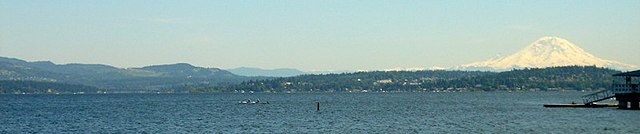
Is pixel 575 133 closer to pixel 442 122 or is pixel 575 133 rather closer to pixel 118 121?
A: pixel 442 122

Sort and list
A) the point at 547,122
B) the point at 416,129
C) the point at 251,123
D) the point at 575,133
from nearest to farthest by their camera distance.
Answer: the point at 575,133 < the point at 416,129 < the point at 547,122 < the point at 251,123

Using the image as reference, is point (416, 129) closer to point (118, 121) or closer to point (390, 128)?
point (390, 128)

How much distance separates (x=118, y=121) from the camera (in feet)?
353

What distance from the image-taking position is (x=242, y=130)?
86875 mm

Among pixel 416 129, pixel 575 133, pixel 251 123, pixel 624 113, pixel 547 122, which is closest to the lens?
pixel 575 133

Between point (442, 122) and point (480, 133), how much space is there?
18.8 metres

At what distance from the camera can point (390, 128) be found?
291 ft

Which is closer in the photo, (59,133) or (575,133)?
(575,133)

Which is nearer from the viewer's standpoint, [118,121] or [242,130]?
[242,130]

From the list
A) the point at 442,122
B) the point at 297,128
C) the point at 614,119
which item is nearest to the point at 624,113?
the point at 614,119

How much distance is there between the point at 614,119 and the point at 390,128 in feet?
80.4

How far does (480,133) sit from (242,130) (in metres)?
22.7

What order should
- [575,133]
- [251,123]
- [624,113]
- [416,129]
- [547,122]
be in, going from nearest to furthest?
1. [575,133]
2. [416,129]
3. [547,122]
4. [251,123]
5. [624,113]

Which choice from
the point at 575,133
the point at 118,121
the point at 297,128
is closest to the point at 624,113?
the point at 575,133
